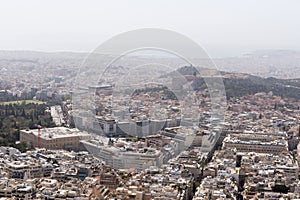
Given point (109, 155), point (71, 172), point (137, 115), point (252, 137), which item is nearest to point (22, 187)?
point (71, 172)

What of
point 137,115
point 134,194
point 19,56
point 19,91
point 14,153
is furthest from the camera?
point 19,56

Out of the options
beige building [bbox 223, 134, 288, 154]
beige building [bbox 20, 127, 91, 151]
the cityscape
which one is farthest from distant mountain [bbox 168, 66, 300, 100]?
beige building [bbox 20, 127, 91, 151]

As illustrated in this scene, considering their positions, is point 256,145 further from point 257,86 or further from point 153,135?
point 257,86

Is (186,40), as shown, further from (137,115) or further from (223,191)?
(137,115)

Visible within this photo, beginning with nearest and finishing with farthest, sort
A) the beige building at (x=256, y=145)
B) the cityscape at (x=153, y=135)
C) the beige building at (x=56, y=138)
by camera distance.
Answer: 1. the cityscape at (x=153, y=135)
2. the beige building at (x=256, y=145)
3. the beige building at (x=56, y=138)

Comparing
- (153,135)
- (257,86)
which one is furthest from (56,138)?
(257,86)

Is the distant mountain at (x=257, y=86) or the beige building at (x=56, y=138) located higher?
the distant mountain at (x=257, y=86)

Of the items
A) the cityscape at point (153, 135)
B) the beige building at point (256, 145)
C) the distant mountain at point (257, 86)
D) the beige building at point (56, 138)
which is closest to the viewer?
the cityscape at point (153, 135)

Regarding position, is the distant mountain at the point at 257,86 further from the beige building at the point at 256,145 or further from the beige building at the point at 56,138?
the beige building at the point at 56,138

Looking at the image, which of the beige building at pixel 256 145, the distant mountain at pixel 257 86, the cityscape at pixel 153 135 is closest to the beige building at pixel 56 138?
the cityscape at pixel 153 135
